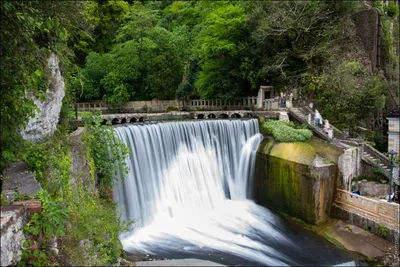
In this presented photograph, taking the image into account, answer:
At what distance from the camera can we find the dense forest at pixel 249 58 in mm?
19594

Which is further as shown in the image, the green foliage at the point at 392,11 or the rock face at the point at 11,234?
the green foliage at the point at 392,11

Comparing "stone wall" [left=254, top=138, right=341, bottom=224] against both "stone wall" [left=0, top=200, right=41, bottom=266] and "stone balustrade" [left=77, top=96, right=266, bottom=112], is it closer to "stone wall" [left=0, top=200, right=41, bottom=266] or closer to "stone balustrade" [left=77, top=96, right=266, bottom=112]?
"stone balustrade" [left=77, top=96, right=266, bottom=112]

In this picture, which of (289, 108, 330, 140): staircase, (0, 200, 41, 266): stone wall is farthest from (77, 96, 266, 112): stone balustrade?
(0, 200, 41, 266): stone wall

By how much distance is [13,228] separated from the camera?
11.7ft

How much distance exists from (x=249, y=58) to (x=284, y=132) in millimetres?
10027

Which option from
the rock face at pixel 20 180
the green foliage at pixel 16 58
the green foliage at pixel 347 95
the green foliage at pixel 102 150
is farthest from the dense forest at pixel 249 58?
the rock face at pixel 20 180

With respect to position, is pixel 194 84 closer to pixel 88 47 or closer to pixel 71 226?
pixel 88 47

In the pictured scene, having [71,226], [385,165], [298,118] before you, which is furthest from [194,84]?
[71,226]

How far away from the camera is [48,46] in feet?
23.8

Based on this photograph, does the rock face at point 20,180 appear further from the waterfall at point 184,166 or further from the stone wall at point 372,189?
the stone wall at point 372,189

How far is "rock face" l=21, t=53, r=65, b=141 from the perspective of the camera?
729cm


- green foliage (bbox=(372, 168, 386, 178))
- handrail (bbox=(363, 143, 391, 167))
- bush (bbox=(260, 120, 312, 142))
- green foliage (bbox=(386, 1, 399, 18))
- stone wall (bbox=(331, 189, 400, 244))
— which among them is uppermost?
green foliage (bbox=(386, 1, 399, 18))

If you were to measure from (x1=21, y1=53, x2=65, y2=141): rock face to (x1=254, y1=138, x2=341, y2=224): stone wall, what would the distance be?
9.33 metres

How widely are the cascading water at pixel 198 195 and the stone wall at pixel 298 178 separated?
678mm
